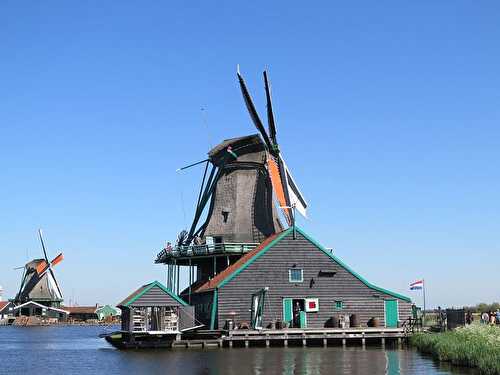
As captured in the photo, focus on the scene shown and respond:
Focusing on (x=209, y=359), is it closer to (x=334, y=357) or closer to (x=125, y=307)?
(x=334, y=357)

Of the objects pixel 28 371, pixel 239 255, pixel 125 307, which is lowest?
pixel 28 371

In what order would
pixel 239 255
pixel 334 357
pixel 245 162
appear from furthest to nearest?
pixel 245 162 < pixel 239 255 < pixel 334 357

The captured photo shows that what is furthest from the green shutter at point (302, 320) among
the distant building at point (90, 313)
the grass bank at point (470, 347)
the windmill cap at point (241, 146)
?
the distant building at point (90, 313)

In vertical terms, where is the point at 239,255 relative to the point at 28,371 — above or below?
above

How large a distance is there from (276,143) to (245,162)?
2.35 m

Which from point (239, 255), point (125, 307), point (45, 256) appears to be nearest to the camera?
point (125, 307)

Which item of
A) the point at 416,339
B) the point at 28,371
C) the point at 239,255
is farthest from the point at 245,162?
the point at 28,371

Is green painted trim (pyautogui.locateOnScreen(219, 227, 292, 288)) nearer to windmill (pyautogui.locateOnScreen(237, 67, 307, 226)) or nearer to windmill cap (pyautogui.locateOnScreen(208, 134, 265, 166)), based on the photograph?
windmill (pyautogui.locateOnScreen(237, 67, 307, 226))

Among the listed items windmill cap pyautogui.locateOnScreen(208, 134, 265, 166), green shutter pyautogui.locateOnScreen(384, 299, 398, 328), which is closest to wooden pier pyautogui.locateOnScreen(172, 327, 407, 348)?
green shutter pyautogui.locateOnScreen(384, 299, 398, 328)

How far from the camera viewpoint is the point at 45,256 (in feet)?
359

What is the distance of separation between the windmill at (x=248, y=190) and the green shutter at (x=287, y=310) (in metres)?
6.69

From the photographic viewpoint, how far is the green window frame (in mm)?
40844

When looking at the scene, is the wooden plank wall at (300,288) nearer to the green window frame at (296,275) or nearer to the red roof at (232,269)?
the green window frame at (296,275)

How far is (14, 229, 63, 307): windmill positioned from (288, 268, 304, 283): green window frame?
7544cm
